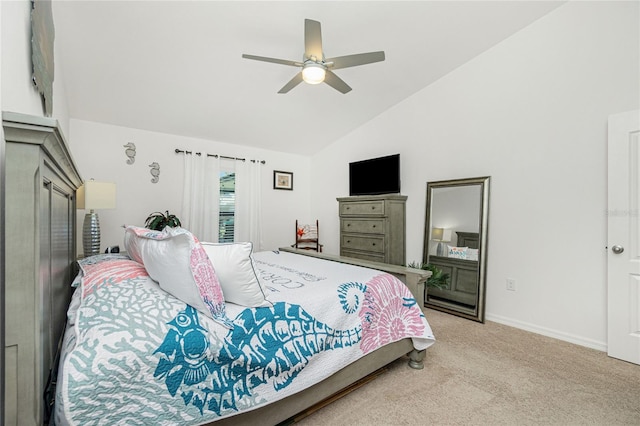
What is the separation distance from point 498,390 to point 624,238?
1630 millimetres

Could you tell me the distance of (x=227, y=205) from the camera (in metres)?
4.52

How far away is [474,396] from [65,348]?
6.83 ft

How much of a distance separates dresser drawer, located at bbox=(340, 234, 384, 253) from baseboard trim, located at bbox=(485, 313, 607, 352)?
55.9 inches

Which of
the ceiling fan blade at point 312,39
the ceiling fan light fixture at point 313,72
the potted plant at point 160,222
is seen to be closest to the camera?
the ceiling fan blade at point 312,39

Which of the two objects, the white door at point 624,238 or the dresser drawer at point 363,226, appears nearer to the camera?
the white door at point 624,238

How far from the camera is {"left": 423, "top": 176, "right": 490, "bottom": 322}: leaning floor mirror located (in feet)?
10.3

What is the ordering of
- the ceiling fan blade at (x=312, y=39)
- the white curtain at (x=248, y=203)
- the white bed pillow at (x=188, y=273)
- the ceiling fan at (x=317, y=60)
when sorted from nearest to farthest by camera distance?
1. the white bed pillow at (x=188, y=273)
2. the ceiling fan blade at (x=312, y=39)
3. the ceiling fan at (x=317, y=60)
4. the white curtain at (x=248, y=203)

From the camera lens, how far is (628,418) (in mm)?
1583

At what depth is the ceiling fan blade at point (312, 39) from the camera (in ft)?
6.65

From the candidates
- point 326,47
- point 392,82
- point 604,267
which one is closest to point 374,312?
point 604,267

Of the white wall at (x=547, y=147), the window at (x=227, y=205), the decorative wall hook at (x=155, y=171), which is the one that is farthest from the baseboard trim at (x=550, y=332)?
the decorative wall hook at (x=155, y=171)

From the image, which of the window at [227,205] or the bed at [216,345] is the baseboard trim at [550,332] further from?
the window at [227,205]

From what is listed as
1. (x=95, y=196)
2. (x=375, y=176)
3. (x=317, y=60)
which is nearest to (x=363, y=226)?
(x=375, y=176)

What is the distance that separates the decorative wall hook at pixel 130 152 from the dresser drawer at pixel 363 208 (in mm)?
2880
